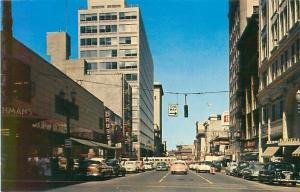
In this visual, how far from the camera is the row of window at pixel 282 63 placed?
49781 millimetres

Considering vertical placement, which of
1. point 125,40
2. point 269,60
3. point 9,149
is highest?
point 125,40

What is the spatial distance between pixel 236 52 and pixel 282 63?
144 ft

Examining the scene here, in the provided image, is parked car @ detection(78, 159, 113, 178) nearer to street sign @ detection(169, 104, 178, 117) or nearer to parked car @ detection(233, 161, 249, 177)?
street sign @ detection(169, 104, 178, 117)

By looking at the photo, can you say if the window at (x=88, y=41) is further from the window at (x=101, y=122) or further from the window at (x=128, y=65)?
the window at (x=101, y=122)

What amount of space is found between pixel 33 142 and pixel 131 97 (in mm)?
86228

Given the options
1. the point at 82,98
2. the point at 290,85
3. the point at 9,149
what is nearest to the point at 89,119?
the point at 82,98

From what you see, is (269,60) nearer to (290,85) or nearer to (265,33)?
(265,33)

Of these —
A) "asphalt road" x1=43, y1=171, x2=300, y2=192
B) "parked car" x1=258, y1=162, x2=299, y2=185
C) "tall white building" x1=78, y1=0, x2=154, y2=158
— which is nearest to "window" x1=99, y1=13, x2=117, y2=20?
"tall white building" x1=78, y1=0, x2=154, y2=158

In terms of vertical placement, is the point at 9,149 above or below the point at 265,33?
below

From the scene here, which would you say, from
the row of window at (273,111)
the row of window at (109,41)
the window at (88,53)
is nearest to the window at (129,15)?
the row of window at (109,41)

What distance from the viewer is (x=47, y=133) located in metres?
48.3

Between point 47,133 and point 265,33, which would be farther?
point 265,33

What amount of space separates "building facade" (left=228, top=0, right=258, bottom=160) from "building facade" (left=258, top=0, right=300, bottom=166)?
2198 centimetres

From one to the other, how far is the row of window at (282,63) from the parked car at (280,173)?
40.9 ft
